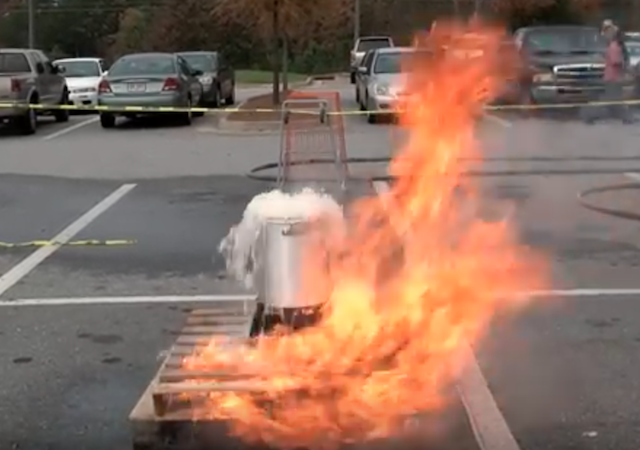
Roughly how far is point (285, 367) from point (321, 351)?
0.88 feet

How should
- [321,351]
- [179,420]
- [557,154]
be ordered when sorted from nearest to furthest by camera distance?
[179,420]
[321,351]
[557,154]

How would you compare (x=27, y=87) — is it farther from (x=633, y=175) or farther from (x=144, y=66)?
(x=633, y=175)

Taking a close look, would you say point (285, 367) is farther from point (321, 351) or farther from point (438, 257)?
point (438, 257)

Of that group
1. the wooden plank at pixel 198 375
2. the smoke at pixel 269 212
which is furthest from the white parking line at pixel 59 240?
the wooden plank at pixel 198 375

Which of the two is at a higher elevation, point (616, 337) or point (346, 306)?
point (346, 306)

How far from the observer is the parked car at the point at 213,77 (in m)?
28.5

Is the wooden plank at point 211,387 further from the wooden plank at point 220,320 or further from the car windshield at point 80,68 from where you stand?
the car windshield at point 80,68

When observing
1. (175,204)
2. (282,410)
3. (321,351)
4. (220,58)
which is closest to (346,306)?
(321,351)

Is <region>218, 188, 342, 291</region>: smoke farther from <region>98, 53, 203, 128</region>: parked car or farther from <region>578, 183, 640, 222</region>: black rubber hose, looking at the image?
<region>98, 53, 203, 128</region>: parked car

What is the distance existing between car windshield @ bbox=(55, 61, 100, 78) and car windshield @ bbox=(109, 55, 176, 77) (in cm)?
567

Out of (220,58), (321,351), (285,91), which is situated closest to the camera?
(321,351)

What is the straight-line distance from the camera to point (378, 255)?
21.2 ft

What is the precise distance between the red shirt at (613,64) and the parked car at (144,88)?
845 cm

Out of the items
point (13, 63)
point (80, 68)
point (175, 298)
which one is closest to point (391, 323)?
point (175, 298)
